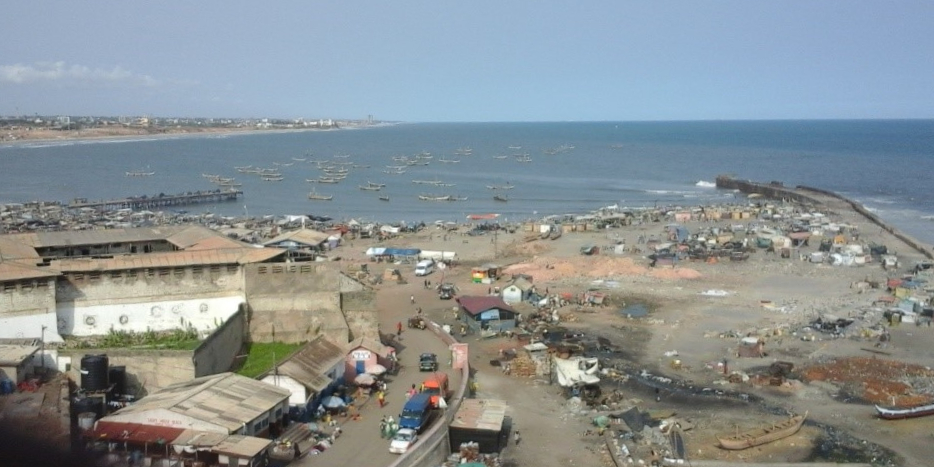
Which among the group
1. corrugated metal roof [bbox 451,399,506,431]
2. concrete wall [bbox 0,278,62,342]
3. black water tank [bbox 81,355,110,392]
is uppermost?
concrete wall [bbox 0,278,62,342]

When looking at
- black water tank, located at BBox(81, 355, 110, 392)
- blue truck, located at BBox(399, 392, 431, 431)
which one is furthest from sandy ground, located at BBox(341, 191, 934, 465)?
black water tank, located at BBox(81, 355, 110, 392)

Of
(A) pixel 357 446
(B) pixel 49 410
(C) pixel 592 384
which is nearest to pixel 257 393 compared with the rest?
(A) pixel 357 446

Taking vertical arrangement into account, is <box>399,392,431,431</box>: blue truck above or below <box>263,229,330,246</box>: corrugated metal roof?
below

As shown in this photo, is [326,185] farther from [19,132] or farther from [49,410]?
[19,132]

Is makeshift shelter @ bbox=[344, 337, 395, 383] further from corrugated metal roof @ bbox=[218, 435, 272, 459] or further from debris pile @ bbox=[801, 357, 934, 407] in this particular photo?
debris pile @ bbox=[801, 357, 934, 407]

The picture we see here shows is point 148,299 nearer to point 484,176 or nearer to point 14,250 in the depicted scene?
point 14,250

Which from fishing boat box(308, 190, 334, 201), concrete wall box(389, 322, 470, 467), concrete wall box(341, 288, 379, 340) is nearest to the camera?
concrete wall box(389, 322, 470, 467)
